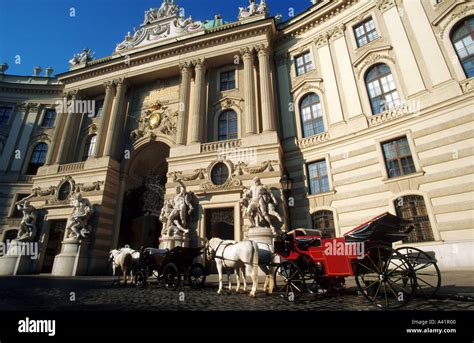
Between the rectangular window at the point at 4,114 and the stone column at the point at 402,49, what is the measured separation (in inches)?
1440

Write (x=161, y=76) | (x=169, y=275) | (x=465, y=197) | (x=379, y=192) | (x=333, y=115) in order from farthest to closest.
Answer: (x=161, y=76) < (x=333, y=115) < (x=379, y=192) < (x=465, y=197) < (x=169, y=275)

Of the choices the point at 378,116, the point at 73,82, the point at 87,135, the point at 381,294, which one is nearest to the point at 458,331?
the point at 381,294

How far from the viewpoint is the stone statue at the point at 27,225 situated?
18516 mm

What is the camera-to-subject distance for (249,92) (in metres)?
18.6

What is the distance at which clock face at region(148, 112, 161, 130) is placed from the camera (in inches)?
852

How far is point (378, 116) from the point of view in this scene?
14.7 m

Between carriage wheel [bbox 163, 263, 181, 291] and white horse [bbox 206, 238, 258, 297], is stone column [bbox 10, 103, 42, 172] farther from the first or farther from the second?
white horse [bbox 206, 238, 258, 297]

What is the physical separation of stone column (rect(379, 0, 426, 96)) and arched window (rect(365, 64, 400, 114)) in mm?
768

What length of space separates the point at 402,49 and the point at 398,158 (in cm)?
665

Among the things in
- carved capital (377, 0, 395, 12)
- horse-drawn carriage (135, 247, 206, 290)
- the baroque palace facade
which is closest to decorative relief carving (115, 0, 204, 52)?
the baroque palace facade

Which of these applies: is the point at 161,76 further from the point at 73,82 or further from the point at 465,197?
the point at 465,197

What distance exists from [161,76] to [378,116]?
18856mm

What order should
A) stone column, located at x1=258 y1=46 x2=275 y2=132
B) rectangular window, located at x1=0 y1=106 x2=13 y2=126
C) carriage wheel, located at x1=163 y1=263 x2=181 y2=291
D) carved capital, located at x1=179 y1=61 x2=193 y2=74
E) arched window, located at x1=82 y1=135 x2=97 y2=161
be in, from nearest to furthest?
1. carriage wheel, located at x1=163 y1=263 x2=181 y2=291
2. stone column, located at x1=258 y1=46 x2=275 y2=132
3. carved capital, located at x1=179 y1=61 x2=193 y2=74
4. arched window, located at x1=82 y1=135 x2=97 y2=161
5. rectangular window, located at x1=0 y1=106 x2=13 y2=126

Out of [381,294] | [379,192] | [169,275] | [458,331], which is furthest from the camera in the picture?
[379,192]
